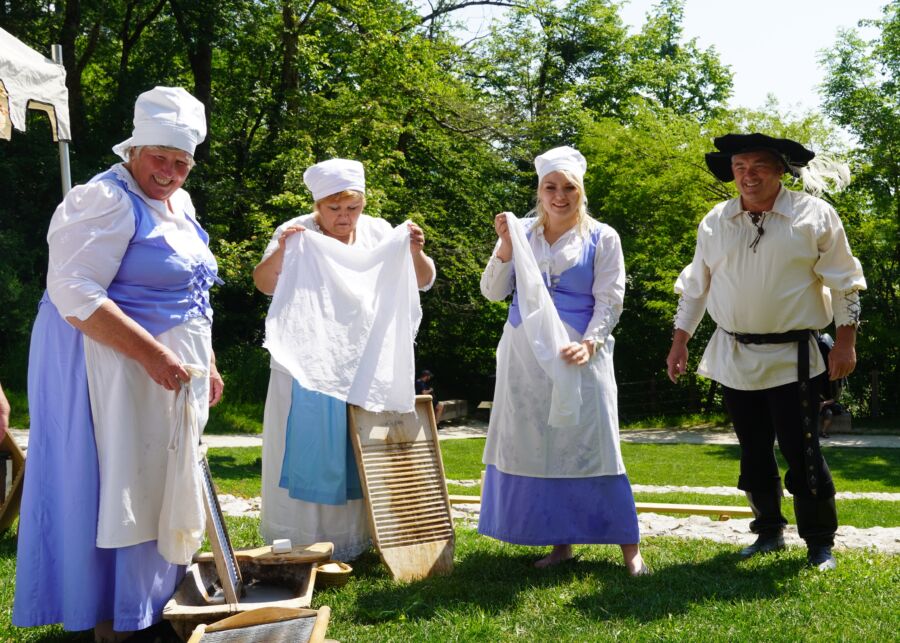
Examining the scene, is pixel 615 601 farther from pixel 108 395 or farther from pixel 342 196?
pixel 342 196

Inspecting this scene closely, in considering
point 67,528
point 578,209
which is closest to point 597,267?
point 578,209

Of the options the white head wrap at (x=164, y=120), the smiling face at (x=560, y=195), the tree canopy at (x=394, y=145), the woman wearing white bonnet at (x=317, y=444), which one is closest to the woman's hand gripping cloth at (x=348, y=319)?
the woman wearing white bonnet at (x=317, y=444)

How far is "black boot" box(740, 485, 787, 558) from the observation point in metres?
5.12

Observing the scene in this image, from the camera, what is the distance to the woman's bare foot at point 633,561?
15.3 feet

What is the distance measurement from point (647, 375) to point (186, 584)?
2049cm

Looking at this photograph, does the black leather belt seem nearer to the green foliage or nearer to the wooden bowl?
the wooden bowl

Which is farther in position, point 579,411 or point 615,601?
point 579,411

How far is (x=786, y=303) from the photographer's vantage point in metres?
4.72

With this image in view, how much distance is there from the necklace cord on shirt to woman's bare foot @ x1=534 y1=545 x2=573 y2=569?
71.0 inches

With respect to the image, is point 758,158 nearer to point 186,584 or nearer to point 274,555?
point 274,555

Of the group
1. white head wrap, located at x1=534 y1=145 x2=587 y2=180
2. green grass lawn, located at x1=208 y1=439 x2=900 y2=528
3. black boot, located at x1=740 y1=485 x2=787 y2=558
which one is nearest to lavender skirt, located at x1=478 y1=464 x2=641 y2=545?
black boot, located at x1=740 y1=485 x2=787 y2=558

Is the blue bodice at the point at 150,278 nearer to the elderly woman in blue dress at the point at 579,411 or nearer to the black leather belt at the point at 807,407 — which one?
the elderly woman in blue dress at the point at 579,411

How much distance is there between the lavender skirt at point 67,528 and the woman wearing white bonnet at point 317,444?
4.78 ft

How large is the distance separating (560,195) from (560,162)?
168 millimetres
